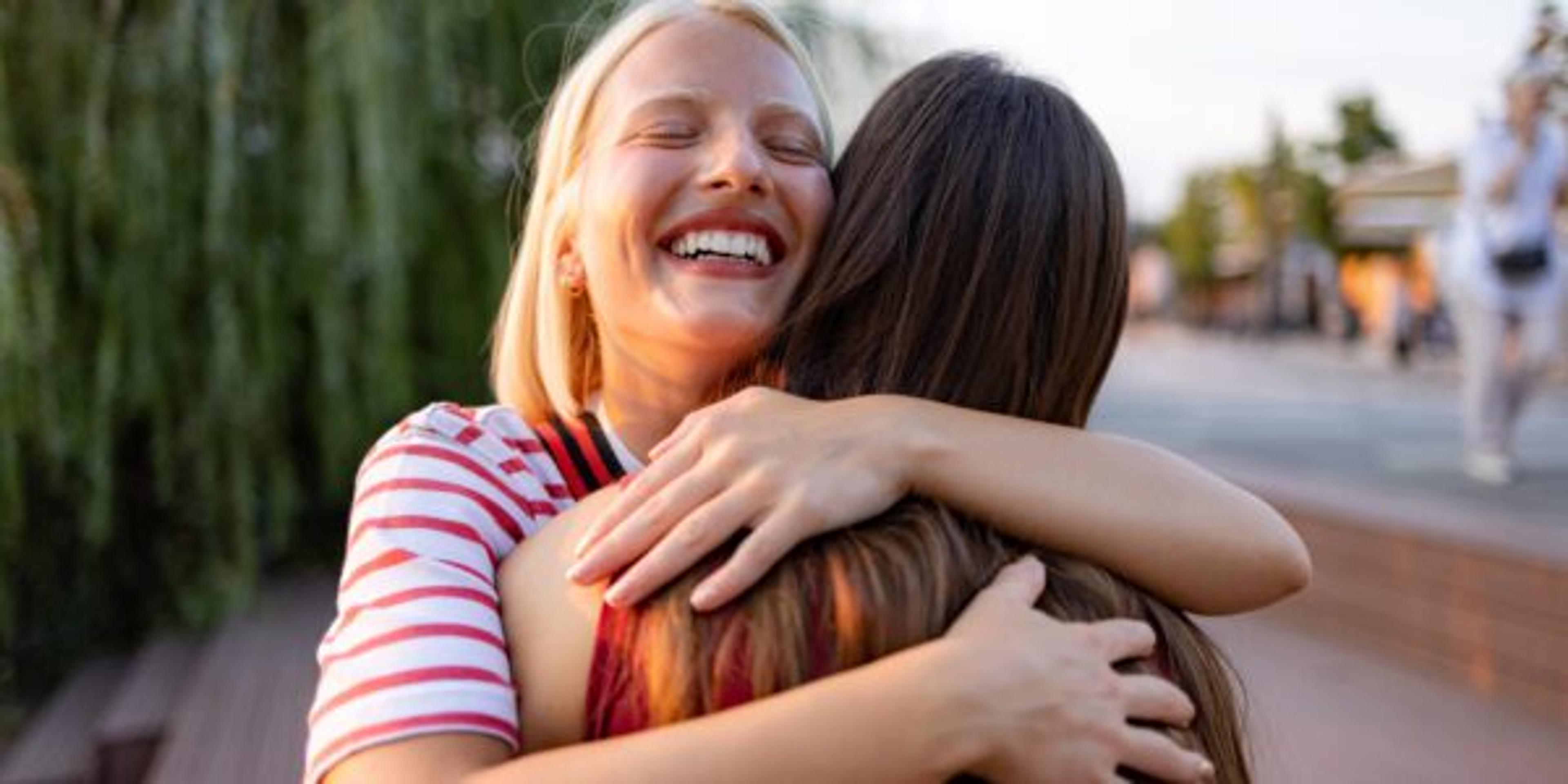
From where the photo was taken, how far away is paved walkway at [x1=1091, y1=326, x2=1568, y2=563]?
4227 millimetres

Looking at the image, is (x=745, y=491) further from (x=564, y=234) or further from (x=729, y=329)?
(x=564, y=234)

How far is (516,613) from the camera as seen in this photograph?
3.27ft

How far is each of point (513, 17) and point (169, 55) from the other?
109cm

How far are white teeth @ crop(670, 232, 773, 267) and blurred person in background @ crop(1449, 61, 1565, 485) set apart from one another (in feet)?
14.9

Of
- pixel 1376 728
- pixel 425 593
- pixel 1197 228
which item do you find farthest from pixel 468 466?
pixel 1197 228

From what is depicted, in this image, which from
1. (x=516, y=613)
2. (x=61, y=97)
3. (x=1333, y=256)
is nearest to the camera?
(x=516, y=613)

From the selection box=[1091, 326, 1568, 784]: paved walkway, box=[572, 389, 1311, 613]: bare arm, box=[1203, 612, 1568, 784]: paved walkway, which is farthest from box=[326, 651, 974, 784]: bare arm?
box=[1203, 612, 1568, 784]: paved walkway

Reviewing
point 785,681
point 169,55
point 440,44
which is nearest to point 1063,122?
point 785,681

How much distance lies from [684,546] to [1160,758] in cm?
38

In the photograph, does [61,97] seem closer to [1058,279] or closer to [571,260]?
[571,260]

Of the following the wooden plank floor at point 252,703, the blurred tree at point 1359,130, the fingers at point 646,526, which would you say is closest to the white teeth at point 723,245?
the fingers at point 646,526

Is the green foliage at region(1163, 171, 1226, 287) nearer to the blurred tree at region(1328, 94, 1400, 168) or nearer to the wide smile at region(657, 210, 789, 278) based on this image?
the blurred tree at region(1328, 94, 1400, 168)

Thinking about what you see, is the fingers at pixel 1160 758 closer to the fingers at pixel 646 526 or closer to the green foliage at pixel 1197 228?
the fingers at pixel 646 526

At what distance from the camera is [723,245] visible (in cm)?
127
